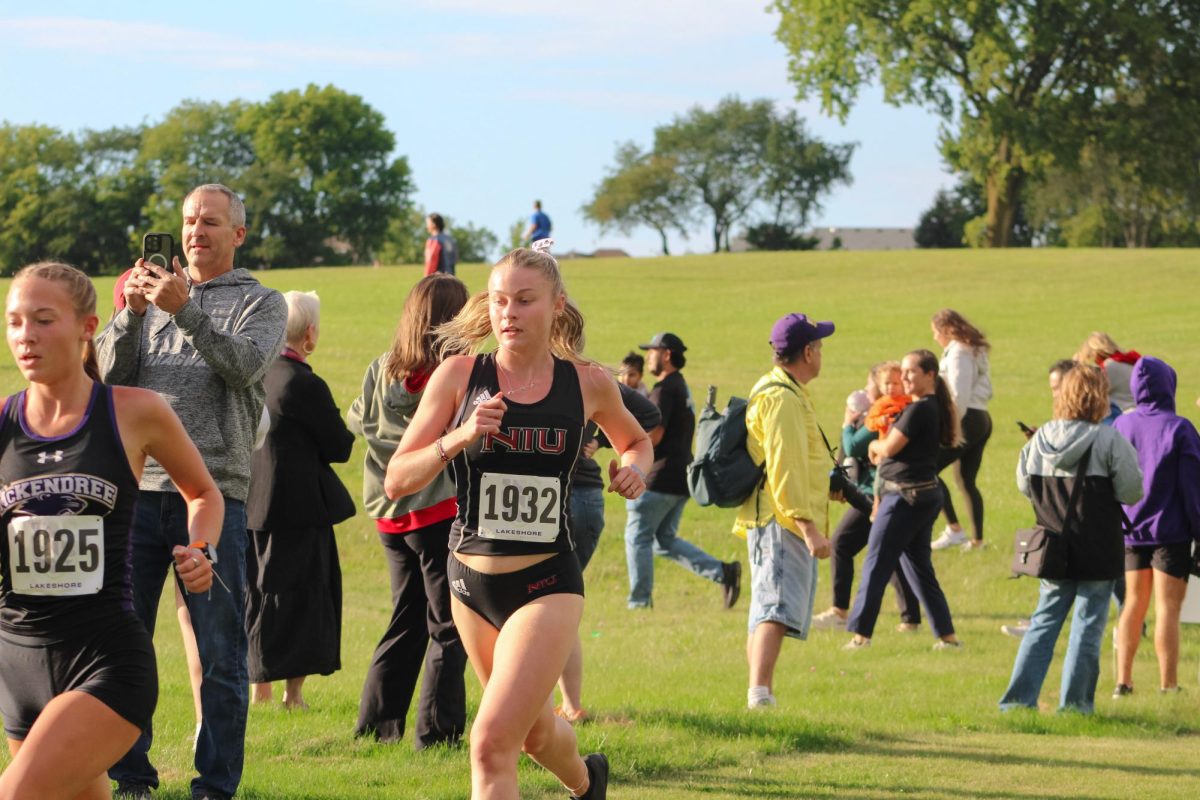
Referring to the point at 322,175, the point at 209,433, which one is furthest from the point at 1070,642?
the point at 322,175

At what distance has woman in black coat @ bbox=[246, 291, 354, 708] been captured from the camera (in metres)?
8.05

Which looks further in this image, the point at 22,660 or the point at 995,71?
the point at 995,71

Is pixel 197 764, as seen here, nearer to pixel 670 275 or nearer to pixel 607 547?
pixel 607 547

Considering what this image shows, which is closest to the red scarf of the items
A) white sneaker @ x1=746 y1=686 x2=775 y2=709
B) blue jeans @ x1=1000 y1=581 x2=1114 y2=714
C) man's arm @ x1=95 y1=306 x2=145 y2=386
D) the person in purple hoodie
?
the person in purple hoodie

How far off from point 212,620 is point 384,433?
5.54 ft

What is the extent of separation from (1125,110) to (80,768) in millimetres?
63219

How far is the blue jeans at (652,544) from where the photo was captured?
13.0 meters

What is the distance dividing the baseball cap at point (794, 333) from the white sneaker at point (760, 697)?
188 centimetres

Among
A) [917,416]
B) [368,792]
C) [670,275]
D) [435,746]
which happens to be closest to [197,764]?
[368,792]

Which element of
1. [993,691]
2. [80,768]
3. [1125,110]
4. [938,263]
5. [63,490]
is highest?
[1125,110]

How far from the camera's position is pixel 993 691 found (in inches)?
390

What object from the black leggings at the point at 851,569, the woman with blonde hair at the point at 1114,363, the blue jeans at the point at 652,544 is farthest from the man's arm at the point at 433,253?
the woman with blonde hair at the point at 1114,363

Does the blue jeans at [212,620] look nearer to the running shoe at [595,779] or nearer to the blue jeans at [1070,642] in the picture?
the running shoe at [595,779]

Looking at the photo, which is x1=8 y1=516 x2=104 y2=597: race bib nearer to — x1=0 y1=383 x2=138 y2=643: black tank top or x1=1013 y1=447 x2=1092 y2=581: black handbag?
x1=0 y1=383 x2=138 y2=643: black tank top
